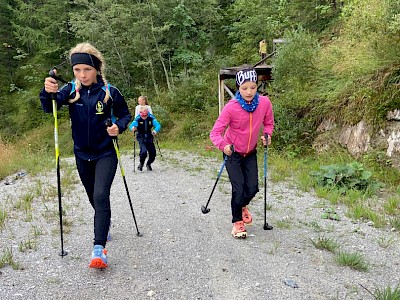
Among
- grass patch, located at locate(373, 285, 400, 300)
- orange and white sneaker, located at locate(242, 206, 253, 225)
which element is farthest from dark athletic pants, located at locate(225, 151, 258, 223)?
grass patch, located at locate(373, 285, 400, 300)

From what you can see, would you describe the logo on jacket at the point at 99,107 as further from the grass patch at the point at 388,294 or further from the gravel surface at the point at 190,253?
the grass patch at the point at 388,294

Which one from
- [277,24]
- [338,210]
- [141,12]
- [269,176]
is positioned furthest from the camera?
[141,12]

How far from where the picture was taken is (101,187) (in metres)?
4.24

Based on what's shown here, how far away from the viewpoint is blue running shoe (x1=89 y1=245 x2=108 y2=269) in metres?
4.01

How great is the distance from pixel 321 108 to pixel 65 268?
9.59m

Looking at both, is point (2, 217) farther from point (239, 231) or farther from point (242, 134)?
point (242, 134)

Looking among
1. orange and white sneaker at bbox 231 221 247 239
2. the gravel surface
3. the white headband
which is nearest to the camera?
the gravel surface

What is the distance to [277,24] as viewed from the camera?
19.0 metres

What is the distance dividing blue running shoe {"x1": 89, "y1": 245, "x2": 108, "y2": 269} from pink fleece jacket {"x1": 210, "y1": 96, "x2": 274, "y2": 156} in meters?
1.94

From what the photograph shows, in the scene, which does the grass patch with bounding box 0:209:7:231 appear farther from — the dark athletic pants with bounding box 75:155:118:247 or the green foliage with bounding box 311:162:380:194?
the green foliage with bounding box 311:162:380:194

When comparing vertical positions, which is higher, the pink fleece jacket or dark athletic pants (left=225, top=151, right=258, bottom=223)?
the pink fleece jacket

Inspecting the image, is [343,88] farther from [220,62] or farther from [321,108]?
[220,62]

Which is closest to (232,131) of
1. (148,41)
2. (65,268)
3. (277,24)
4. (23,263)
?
(65,268)

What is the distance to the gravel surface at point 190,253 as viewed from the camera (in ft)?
12.5
